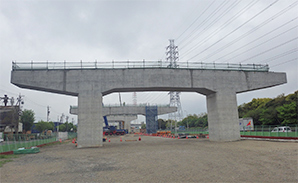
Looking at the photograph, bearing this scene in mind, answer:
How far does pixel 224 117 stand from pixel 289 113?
71.3ft

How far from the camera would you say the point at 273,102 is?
4812cm

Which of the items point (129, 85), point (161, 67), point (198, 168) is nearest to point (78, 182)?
point (198, 168)

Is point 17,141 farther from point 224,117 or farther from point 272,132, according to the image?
point 272,132

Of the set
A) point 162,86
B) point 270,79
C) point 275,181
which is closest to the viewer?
point 275,181

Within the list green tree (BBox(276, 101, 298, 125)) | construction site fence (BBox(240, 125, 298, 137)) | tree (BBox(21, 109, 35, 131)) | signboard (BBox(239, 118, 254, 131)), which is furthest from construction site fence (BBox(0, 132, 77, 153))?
green tree (BBox(276, 101, 298, 125))

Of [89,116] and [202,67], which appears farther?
[202,67]

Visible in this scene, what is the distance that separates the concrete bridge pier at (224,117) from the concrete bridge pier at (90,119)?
13.1 metres

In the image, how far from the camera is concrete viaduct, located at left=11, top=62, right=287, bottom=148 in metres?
23.5

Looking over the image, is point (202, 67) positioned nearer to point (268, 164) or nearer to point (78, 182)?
point (268, 164)

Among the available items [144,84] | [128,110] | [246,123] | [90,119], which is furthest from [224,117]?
[128,110]

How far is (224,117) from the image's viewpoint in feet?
83.2

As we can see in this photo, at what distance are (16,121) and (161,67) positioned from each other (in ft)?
132

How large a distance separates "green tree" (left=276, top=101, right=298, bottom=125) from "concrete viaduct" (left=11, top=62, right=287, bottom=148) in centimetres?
1579

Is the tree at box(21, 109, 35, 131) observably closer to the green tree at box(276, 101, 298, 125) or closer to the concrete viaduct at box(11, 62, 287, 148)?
the concrete viaduct at box(11, 62, 287, 148)
